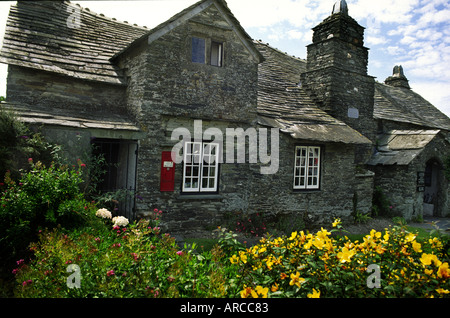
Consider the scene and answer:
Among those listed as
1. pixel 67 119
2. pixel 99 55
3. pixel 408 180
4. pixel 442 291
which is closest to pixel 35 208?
A: pixel 67 119

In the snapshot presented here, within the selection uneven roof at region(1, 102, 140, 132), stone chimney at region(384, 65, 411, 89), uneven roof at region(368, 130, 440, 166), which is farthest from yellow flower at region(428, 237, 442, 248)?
stone chimney at region(384, 65, 411, 89)

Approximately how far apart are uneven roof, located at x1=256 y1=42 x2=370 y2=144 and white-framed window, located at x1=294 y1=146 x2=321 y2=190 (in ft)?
2.49

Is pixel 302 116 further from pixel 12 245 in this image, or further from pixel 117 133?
pixel 12 245

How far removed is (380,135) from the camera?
51.2 ft

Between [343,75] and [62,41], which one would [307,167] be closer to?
[343,75]

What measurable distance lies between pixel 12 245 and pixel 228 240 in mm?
3652

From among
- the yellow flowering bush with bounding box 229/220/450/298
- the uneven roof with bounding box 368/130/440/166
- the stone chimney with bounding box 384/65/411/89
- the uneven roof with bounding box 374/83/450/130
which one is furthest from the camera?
the stone chimney with bounding box 384/65/411/89

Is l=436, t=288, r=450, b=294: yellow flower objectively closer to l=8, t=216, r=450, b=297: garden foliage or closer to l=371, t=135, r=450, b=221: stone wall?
l=8, t=216, r=450, b=297: garden foliage

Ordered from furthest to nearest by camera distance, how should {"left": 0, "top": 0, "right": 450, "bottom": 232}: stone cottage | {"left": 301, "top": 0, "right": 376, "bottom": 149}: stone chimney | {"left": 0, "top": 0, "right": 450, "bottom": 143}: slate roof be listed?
{"left": 301, "top": 0, "right": 376, "bottom": 149}: stone chimney
{"left": 0, "top": 0, "right": 450, "bottom": 143}: slate roof
{"left": 0, "top": 0, "right": 450, "bottom": 232}: stone cottage

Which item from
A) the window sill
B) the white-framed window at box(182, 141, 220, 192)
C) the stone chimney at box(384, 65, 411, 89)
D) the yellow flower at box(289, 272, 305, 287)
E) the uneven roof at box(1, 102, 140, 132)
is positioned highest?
the stone chimney at box(384, 65, 411, 89)

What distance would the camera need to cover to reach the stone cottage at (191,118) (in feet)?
28.2

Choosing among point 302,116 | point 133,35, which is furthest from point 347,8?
point 133,35

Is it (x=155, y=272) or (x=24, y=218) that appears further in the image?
(x=24, y=218)

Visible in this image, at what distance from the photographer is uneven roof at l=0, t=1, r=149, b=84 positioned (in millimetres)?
8922
